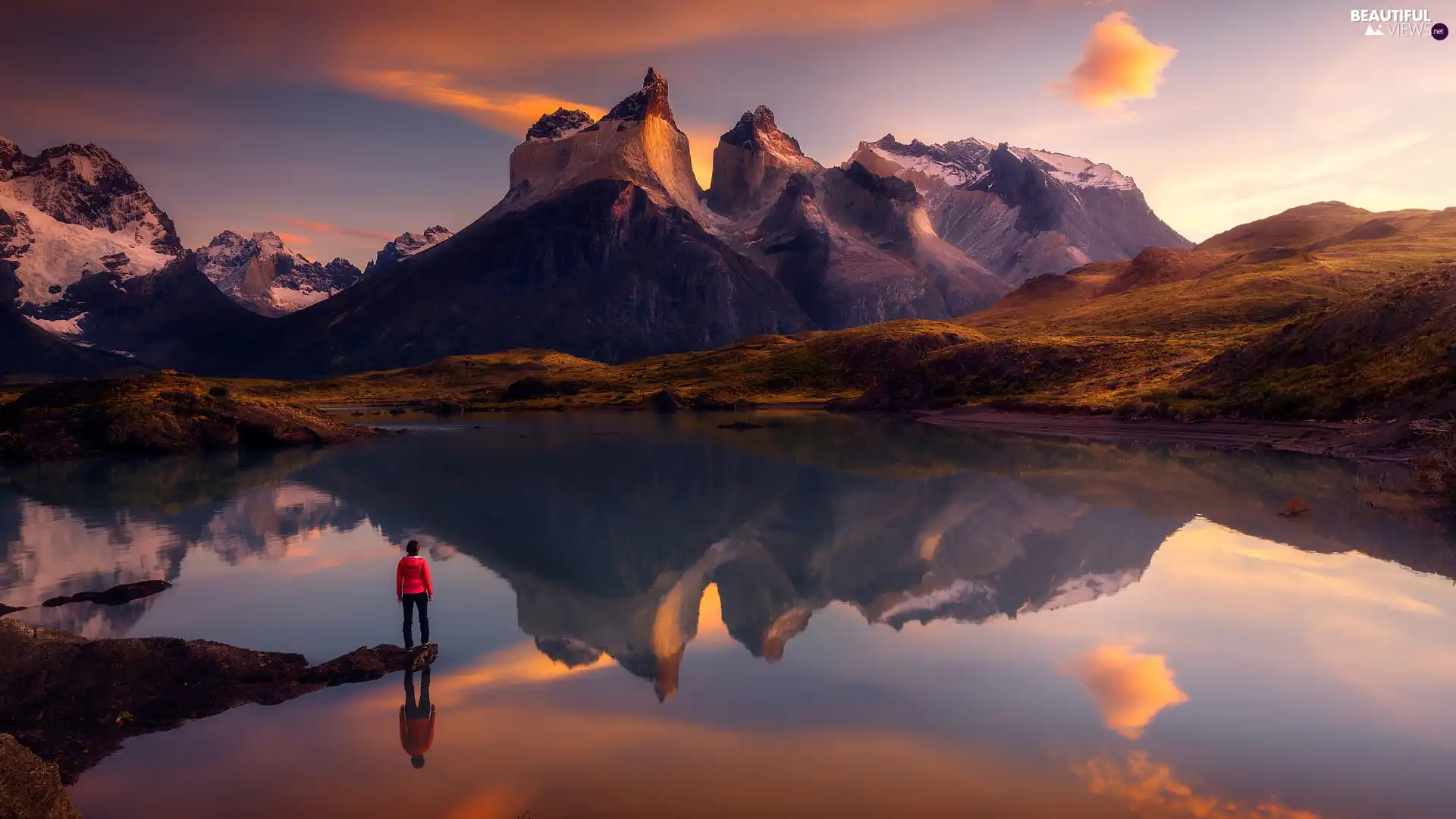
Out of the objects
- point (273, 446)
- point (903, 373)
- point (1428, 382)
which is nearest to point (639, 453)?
point (273, 446)

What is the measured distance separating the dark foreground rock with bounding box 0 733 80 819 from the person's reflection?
14.0 ft

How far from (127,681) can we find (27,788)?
6114mm

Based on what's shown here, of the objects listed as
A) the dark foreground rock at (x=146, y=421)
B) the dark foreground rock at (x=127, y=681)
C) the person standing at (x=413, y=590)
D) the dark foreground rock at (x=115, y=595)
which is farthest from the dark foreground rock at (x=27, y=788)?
the dark foreground rock at (x=146, y=421)

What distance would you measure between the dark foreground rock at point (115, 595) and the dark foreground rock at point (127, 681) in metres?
7.54

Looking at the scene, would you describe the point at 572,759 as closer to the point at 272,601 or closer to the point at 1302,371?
the point at 272,601

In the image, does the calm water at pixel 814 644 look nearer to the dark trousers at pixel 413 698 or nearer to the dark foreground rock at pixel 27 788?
the dark trousers at pixel 413 698

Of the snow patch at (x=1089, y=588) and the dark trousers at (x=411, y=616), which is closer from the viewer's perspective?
the dark trousers at (x=411, y=616)

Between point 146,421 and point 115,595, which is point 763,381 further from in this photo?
point 115,595

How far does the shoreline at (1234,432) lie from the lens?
48.3m

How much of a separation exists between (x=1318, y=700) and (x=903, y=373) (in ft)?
395

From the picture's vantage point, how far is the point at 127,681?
1536 centimetres

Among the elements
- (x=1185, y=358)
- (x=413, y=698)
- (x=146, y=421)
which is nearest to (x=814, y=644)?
(x=413, y=698)

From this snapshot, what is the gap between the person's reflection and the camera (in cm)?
1295

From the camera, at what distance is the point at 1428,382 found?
50906 mm
